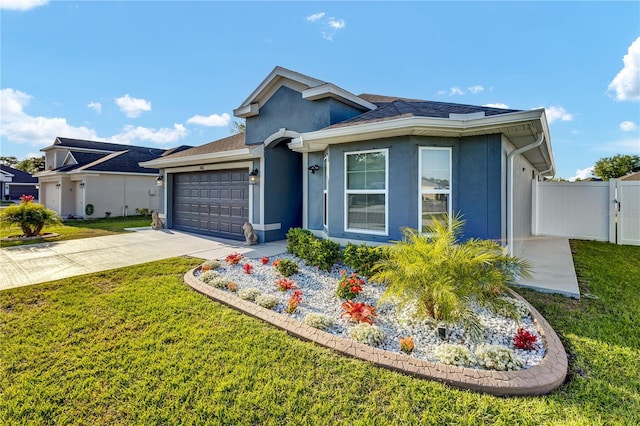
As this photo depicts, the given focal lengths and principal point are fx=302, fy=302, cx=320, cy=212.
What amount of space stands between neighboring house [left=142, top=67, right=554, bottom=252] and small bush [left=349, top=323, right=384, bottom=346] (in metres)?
3.28

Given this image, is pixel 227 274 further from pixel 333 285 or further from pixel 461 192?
pixel 461 192

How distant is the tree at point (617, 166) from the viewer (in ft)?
122

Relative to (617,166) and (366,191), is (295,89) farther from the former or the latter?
(617,166)

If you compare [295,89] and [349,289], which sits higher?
[295,89]

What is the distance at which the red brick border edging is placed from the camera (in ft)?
9.60

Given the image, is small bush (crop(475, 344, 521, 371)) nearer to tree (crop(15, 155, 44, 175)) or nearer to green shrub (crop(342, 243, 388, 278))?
green shrub (crop(342, 243, 388, 278))

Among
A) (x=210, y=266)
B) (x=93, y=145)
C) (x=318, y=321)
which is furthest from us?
(x=93, y=145)

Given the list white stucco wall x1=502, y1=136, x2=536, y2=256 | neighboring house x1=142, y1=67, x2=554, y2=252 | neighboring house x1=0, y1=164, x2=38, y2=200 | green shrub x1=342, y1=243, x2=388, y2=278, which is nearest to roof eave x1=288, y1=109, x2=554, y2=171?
neighboring house x1=142, y1=67, x2=554, y2=252

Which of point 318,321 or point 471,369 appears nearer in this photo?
point 471,369

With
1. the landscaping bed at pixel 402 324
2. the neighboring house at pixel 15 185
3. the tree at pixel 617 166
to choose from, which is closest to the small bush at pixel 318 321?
the landscaping bed at pixel 402 324

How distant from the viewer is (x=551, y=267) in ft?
24.5

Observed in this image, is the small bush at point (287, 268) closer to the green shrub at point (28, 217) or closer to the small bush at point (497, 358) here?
the small bush at point (497, 358)

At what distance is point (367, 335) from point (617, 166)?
50.9 m

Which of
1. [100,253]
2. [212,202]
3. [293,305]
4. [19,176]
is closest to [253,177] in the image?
[212,202]
